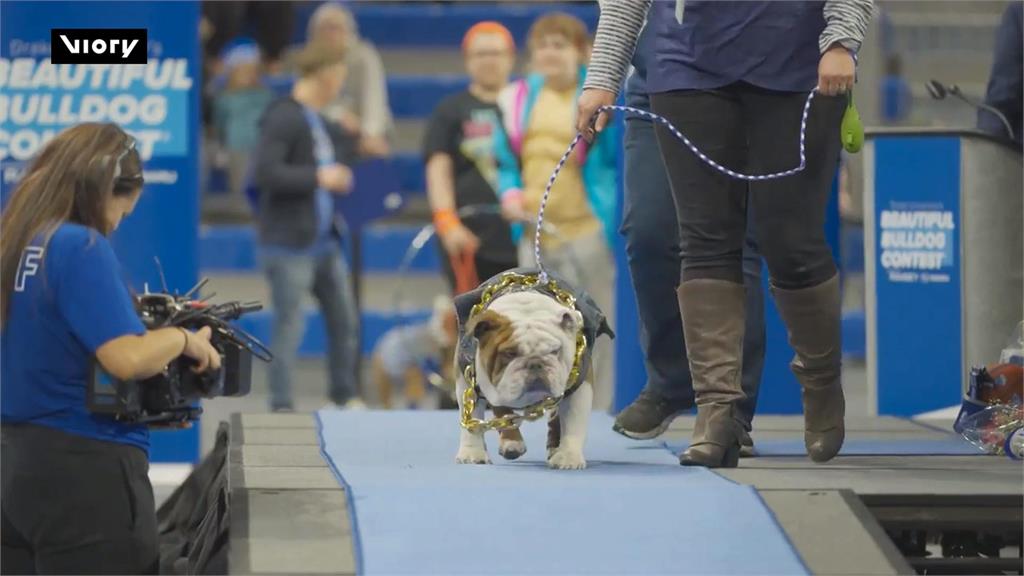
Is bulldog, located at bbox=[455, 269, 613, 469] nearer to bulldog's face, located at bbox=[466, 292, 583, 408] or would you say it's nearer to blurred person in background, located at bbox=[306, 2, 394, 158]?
bulldog's face, located at bbox=[466, 292, 583, 408]

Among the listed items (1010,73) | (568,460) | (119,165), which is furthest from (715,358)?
(1010,73)

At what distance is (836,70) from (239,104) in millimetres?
7706

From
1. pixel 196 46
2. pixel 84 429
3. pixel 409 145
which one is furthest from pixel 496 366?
pixel 409 145

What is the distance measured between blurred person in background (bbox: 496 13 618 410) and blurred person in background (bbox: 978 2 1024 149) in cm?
190

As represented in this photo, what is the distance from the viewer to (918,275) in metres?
5.94

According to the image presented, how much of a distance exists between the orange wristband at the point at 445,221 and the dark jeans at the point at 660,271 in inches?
120

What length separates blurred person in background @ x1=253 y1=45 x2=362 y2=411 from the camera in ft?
27.0

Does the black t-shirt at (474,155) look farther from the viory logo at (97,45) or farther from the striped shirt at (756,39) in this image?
the striped shirt at (756,39)

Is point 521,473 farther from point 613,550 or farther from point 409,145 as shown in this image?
point 409,145

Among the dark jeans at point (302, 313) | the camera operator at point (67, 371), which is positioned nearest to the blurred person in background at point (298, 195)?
the dark jeans at point (302, 313)

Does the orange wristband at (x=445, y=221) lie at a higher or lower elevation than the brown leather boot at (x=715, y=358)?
higher

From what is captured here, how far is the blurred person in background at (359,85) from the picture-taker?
30.0 ft

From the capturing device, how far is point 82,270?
3734 millimetres

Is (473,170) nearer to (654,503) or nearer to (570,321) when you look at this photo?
(570,321)
